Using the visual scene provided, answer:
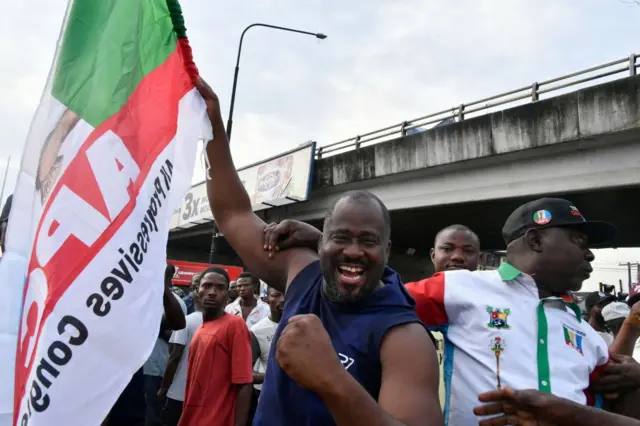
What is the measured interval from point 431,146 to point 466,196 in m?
1.69

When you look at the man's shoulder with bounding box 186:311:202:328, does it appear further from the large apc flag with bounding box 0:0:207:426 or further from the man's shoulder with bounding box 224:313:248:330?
the large apc flag with bounding box 0:0:207:426

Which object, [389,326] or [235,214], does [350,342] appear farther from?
[235,214]

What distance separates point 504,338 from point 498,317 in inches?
3.3

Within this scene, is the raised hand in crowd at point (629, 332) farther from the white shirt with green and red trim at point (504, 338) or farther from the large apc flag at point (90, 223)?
the large apc flag at point (90, 223)

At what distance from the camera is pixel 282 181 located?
2017 cm

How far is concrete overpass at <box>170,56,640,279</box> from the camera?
11.3 metres

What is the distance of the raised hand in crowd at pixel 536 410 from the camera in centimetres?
172

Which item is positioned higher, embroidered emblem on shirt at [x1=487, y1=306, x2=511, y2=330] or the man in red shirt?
embroidered emblem on shirt at [x1=487, y1=306, x2=511, y2=330]

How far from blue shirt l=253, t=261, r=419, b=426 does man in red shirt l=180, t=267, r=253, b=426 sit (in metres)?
2.38

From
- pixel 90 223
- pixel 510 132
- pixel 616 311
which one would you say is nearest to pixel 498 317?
pixel 90 223

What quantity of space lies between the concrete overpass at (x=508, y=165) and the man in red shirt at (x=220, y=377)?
978cm

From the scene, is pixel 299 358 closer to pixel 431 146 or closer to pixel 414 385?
pixel 414 385

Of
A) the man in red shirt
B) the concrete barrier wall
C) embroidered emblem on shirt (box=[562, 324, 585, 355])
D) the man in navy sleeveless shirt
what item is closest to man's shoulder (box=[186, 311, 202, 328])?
the man in red shirt

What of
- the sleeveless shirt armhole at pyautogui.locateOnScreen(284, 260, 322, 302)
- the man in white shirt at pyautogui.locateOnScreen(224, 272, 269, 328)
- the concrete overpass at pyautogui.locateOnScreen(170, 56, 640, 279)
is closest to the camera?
the sleeveless shirt armhole at pyautogui.locateOnScreen(284, 260, 322, 302)
